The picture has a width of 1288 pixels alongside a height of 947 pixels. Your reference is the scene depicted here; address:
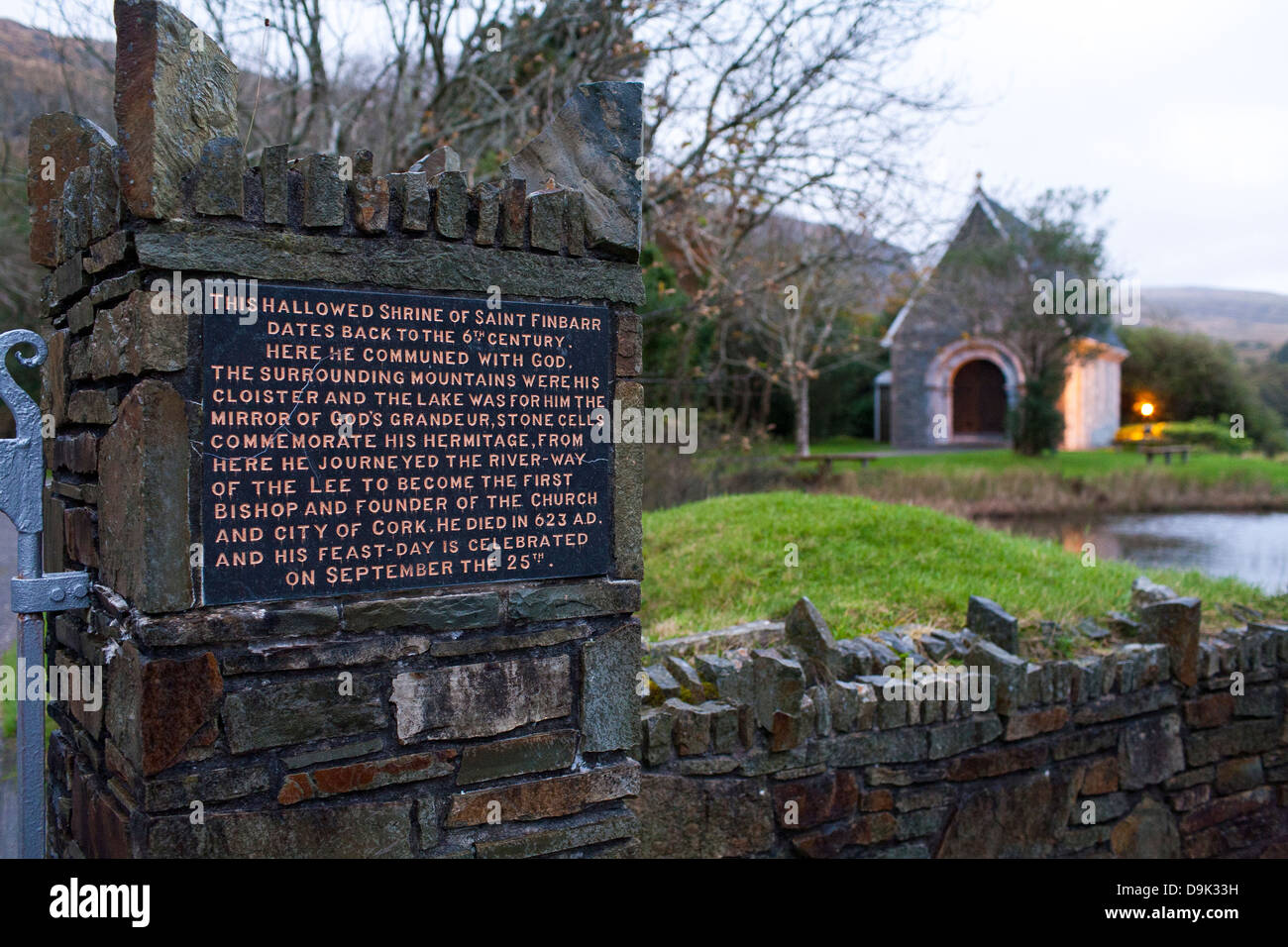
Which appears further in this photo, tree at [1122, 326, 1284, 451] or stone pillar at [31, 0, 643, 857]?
tree at [1122, 326, 1284, 451]

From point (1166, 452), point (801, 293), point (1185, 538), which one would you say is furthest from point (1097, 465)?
point (801, 293)

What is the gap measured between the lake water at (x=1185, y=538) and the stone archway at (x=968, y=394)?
11490 mm

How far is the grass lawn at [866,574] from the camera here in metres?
6.51

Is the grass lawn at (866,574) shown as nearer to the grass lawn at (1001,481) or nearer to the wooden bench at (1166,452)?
the grass lawn at (1001,481)

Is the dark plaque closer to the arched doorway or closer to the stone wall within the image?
the stone wall

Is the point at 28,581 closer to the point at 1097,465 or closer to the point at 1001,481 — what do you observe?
the point at 1001,481

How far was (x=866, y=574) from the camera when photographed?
740cm

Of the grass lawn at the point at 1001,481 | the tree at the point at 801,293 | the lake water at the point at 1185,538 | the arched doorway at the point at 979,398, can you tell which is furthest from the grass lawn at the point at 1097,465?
the arched doorway at the point at 979,398

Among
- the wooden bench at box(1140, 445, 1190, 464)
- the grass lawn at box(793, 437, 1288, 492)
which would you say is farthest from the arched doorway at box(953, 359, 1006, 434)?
the wooden bench at box(1140, 445, 1190, 464)

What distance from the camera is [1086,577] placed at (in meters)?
7.45

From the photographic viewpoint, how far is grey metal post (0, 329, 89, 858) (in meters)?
3.11

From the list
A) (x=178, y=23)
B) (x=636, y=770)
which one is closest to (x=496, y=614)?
(x=636, y=770)

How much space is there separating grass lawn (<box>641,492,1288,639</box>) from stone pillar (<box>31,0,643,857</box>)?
275cm
